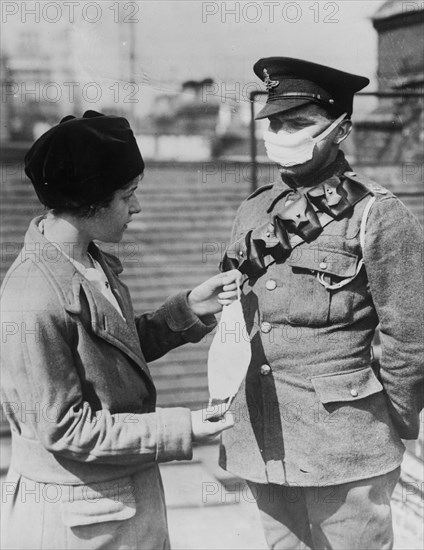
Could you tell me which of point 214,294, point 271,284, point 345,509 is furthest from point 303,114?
point 345,509

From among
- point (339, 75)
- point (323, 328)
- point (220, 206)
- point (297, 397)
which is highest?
point (339, 75)

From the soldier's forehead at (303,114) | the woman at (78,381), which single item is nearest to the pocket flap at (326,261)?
the soldier's forehead at (303,114)

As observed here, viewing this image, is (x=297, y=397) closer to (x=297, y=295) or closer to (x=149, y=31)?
(x=297, y=295)

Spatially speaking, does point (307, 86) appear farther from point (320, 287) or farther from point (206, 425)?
point (206, 425)

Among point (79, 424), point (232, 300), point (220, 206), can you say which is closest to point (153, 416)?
point (79, 424)

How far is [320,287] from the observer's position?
2.65 m

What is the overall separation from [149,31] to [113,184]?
2.61 m

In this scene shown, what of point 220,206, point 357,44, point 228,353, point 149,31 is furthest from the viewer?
point 220,206

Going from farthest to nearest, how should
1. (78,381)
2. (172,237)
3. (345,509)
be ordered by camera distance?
(172,237), (345,509), (78,381)

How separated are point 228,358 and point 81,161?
784 millimetres

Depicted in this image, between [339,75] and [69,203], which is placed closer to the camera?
[69,203]

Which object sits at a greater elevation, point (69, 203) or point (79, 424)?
point (69, 203)

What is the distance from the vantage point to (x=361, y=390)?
263 centimetres

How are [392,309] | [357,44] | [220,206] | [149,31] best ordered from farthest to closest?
1. [220,206]
2. [149,31]
3. [357,44]
4. [392,309]
